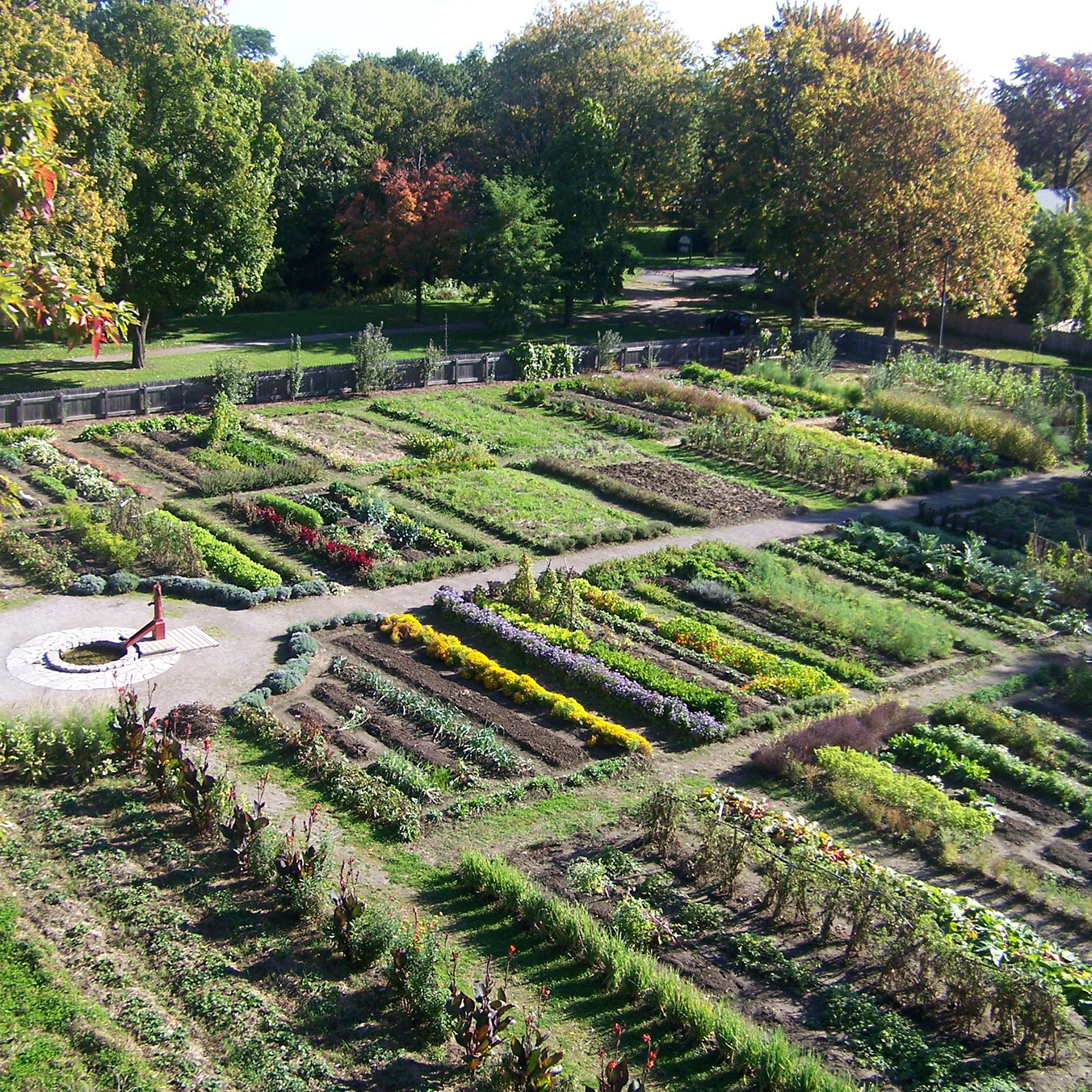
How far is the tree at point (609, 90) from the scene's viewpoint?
52.8 m

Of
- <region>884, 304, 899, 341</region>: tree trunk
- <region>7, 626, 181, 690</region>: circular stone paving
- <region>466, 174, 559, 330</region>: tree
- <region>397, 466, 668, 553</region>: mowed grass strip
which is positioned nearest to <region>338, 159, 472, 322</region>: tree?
<region>466, 174, 559, 330</region>: tree

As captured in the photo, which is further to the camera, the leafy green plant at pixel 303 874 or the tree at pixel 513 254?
the tree at pixel 513 254

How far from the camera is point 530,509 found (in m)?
26.0

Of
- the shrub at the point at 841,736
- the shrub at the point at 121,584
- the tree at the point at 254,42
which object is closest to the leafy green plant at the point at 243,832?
the shrub at the point at 841,736

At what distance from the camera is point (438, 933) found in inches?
476

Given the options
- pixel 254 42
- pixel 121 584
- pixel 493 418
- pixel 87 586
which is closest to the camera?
pixel 87 586

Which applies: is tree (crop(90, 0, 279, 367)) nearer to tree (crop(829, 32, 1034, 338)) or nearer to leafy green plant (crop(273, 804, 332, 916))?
tree (crop(829, 32, 1034, 338))

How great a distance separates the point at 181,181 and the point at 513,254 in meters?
12.3

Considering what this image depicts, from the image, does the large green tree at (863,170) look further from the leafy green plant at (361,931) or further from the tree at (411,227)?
the leafy green plant at (361,931)

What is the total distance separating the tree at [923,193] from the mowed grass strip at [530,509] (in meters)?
19.9

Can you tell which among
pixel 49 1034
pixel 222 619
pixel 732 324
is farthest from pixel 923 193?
pixel 49 1034

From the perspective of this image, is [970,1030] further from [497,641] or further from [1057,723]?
[497,641]

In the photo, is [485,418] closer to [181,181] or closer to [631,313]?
[181,181]

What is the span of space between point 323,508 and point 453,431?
7.67 meters
